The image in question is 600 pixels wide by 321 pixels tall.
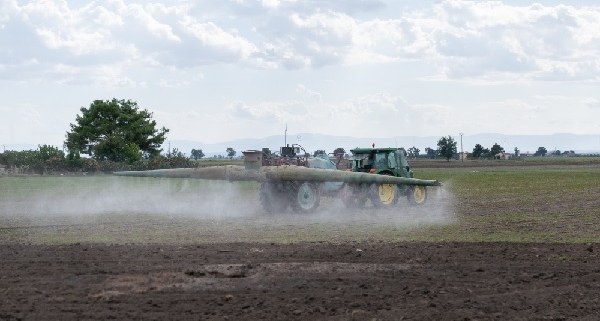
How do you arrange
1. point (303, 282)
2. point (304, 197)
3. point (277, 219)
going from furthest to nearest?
point (304, 197), point (277, 219), point (303, 282)

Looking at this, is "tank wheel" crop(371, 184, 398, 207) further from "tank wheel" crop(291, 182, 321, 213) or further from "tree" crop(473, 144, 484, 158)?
"tree" crop(473, 144, 484, 158)

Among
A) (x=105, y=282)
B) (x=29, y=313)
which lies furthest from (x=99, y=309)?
(x=105, y=282)

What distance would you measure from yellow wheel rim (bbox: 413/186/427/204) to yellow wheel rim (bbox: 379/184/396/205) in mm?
1895

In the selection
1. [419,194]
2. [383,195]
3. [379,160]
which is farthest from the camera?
[419,194]

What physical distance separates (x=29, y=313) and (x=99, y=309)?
916 mm

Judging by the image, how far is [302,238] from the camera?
21156 mm

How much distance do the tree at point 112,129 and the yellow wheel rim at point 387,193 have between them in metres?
67.2

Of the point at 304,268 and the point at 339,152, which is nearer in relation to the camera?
the point at 304,268

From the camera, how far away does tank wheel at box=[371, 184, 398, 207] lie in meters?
32.4

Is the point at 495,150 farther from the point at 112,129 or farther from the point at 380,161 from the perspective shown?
the point at 380,161

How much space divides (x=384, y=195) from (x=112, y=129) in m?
73.5

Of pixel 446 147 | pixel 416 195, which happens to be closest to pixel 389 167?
pixel 416 195

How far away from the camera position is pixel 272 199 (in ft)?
100

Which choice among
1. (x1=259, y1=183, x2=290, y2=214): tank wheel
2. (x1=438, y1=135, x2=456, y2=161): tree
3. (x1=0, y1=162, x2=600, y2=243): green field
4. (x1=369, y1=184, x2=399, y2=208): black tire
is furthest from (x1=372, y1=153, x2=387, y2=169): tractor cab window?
(x1=438, y1=135, x2=456, y2=161): tree
